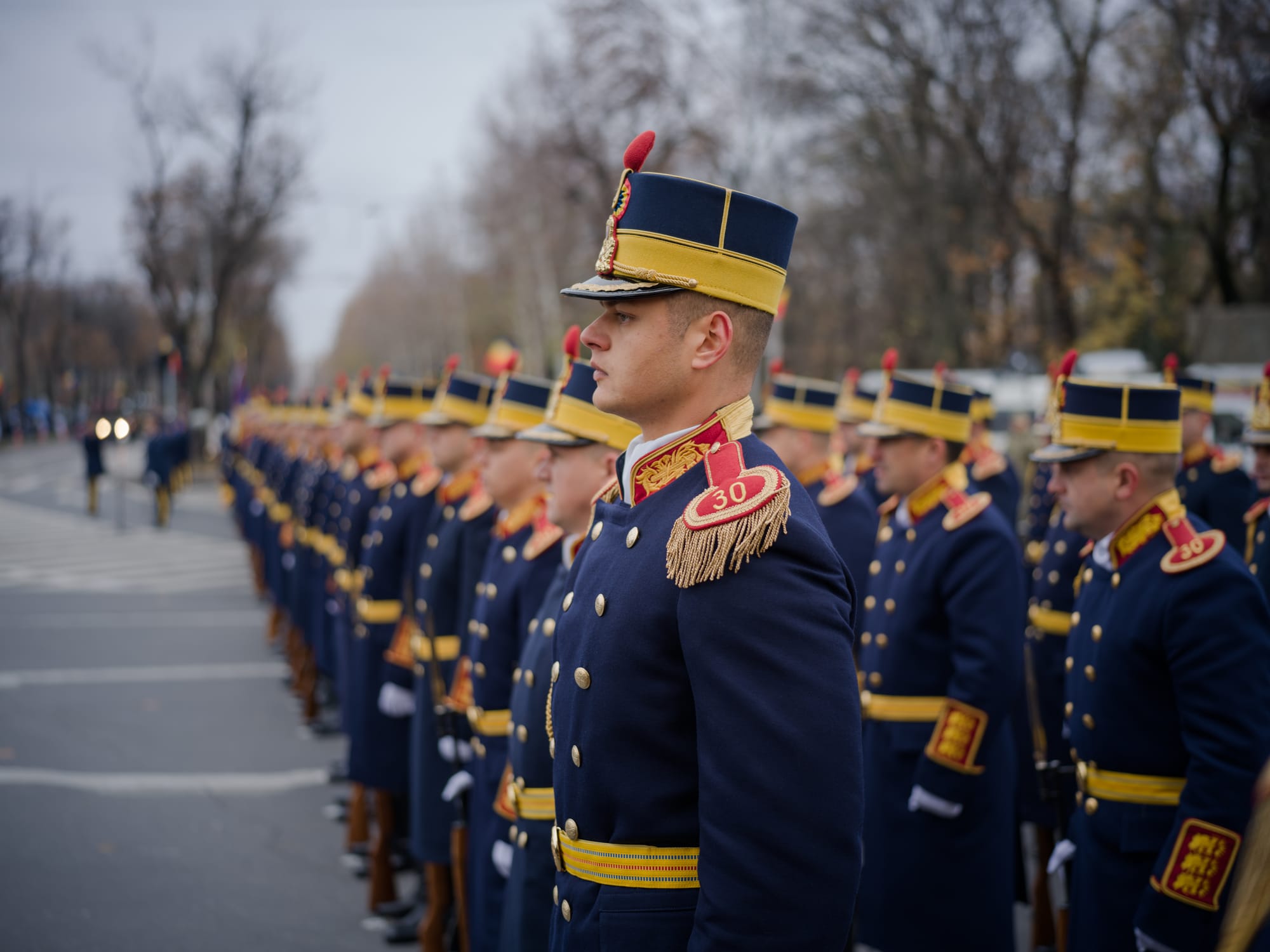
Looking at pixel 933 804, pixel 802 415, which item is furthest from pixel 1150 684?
pixel 802 415

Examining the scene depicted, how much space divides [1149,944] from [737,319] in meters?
2.19

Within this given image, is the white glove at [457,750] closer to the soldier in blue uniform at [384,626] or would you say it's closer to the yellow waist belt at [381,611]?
the soldier in blue uniform at [384,626]

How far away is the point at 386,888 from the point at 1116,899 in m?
3.52

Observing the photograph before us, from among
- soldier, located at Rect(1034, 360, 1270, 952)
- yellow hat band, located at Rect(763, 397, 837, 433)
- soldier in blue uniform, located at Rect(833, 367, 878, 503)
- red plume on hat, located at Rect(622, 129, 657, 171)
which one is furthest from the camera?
soldier in blue uniform, located at Rect(833, 367, 878, 503)

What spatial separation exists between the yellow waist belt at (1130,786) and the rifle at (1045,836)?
0.54 metres

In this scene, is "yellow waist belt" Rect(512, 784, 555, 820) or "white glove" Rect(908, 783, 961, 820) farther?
"white glove" Rect(908, 783, 961, 820)

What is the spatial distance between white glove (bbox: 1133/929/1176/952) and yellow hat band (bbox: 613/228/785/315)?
7.11 feet

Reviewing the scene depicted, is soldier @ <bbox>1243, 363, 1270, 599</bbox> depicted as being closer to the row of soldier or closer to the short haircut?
the row of soldier

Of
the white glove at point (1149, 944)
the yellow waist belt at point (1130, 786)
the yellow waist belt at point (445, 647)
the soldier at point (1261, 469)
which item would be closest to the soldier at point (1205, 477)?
the soldier at point (1261, 469)

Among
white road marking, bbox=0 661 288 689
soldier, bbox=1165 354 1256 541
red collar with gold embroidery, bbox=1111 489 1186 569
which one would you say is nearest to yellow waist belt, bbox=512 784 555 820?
red collar with gold embroidery, bbox=1111 489 1186 569

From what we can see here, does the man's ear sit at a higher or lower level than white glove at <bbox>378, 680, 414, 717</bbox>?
higher

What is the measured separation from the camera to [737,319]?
2092 millimetres

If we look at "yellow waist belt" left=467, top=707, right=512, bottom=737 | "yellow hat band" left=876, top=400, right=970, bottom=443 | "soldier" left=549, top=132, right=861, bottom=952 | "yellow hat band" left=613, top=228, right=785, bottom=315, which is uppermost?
"yellow hat band" left=613, top=228, right=785, bottom=315

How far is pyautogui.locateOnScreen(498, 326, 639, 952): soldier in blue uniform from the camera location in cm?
296
